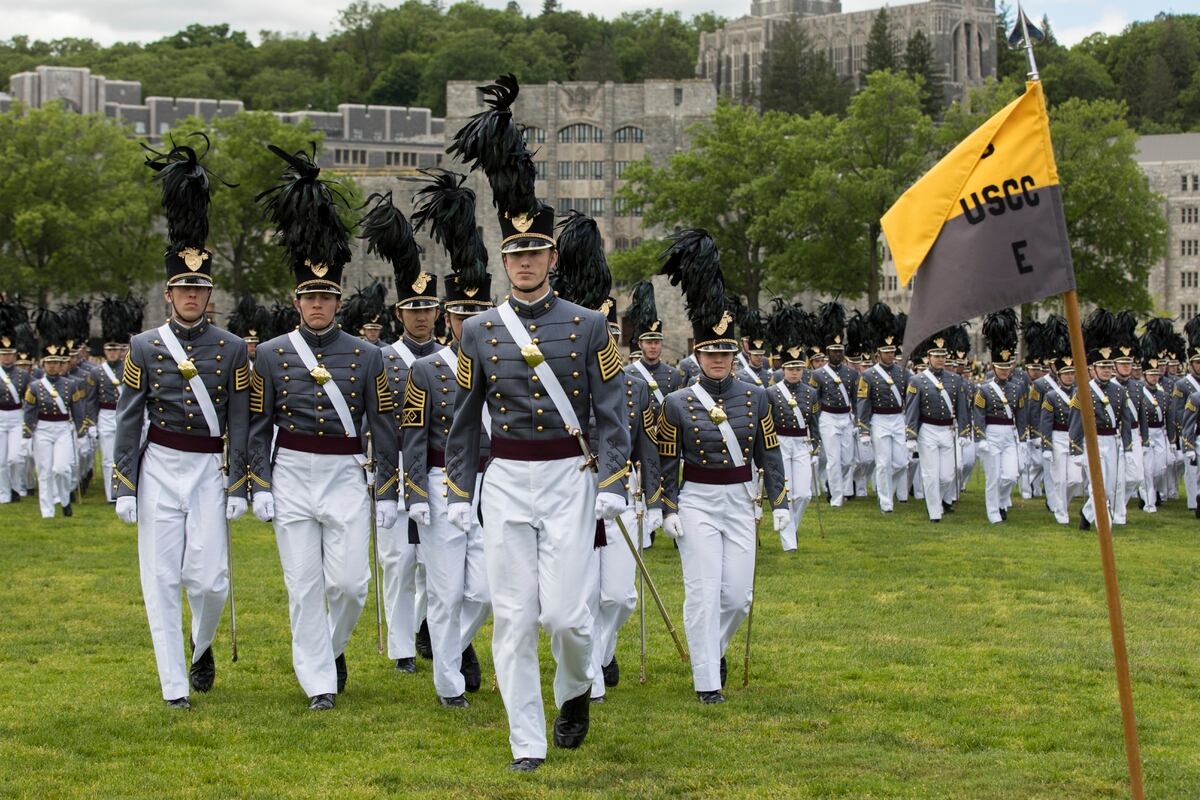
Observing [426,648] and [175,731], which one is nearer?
[175,731]

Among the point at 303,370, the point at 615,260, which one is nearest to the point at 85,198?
the point at 615,260

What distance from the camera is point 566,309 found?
905cm

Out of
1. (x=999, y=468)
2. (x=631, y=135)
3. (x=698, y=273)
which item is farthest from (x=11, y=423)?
(x=631, y=135)

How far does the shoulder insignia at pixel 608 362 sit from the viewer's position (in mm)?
8953

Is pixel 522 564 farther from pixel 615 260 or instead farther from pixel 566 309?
pixel 615 260

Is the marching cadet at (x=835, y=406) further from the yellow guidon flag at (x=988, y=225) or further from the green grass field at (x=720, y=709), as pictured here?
the yellow guidon flag at (x=988, y=225)

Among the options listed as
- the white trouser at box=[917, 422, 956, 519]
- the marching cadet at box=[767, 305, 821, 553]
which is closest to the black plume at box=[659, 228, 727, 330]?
the marching cadet at box=[767, 305, 821, 553]

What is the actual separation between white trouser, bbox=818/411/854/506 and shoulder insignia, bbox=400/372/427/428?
546 inches

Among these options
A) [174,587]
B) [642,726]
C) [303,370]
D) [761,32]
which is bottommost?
[642,726]

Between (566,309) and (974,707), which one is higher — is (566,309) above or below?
above

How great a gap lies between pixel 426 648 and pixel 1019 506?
14.5 metres

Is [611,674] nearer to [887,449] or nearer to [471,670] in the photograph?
[471,670]

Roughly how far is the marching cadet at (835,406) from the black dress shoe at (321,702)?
14.5 metres

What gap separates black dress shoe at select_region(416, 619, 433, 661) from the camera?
1201cm
